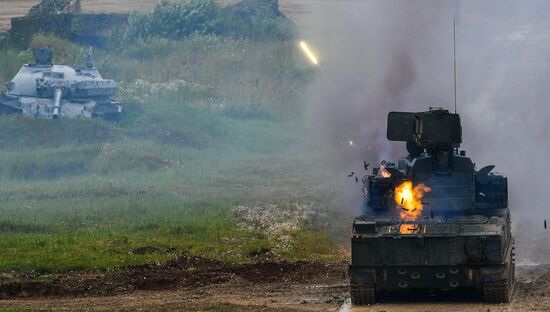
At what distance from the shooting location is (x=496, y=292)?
1033 inches

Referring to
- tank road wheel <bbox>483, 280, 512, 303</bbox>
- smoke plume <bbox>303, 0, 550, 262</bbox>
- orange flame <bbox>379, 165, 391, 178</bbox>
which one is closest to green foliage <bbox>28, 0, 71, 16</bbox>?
smoke plume <bbox>303, 0, 550, 262</bbox>

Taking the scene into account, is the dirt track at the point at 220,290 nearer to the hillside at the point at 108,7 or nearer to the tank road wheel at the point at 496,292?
the tank road wheel at the point at 496,292

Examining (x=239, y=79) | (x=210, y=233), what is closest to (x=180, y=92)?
(x=239, y=79)

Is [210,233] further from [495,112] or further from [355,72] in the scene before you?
[495,112]

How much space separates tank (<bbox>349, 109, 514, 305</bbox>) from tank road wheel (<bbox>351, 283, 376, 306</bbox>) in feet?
0.06

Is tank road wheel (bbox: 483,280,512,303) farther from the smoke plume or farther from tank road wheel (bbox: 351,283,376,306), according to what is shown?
the smoke plume

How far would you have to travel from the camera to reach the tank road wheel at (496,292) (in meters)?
26.2

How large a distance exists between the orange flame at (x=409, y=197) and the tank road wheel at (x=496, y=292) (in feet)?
8.21

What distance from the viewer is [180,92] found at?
65.5m

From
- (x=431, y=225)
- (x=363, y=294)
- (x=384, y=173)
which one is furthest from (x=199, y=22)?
(x=363, y=294)

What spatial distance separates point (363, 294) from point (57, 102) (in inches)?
1341

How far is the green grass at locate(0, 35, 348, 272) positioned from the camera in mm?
35438

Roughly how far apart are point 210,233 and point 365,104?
6.40 m

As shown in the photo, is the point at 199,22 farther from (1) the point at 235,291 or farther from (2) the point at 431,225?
(2) the point at 431,225
